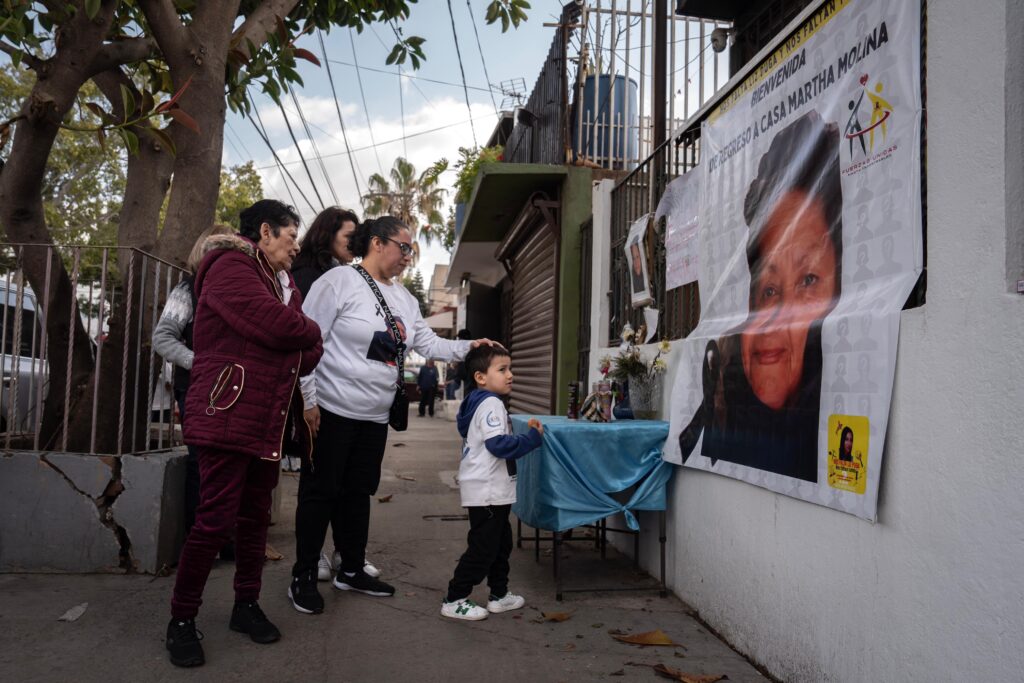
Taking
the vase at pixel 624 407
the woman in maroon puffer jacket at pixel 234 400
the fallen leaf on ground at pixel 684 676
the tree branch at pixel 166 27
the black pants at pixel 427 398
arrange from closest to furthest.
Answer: the fallen leaf on ground at pixel 684 676, the woman in maroon puffer jacket at pixel 234 400, the vase at pixel 624 407, the tree branch at pixel 166 27, the black pants at pixel 427 398

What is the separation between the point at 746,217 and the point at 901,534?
5.40ft

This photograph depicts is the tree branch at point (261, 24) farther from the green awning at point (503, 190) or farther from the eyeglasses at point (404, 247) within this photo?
the eyeglasses at point (404, 247)

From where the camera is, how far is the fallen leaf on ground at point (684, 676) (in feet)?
9.95

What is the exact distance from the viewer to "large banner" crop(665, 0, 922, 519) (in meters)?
2.53

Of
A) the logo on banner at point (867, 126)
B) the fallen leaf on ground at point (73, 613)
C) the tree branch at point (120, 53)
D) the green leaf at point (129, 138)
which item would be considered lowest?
the fallen leaf on ground at point (73, 613)

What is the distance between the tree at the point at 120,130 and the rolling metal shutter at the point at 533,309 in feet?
10.0

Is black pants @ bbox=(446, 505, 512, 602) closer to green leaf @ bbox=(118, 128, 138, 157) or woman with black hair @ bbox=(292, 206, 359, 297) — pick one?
woman with black hair @ bbox=(292, 206, 359, 297)

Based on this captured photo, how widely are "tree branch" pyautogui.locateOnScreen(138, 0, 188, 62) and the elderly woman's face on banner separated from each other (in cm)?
406

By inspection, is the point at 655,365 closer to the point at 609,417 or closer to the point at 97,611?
the point at 609,417

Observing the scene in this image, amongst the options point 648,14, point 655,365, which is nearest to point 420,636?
point 655,365

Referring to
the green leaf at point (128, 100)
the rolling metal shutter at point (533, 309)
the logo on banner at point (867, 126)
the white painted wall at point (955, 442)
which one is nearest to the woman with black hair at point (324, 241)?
the green leaf at point (128, 100)

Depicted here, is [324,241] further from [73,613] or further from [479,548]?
[73,613]

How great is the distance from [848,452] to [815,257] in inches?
29.9

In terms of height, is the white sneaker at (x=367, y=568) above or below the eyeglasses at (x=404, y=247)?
below
